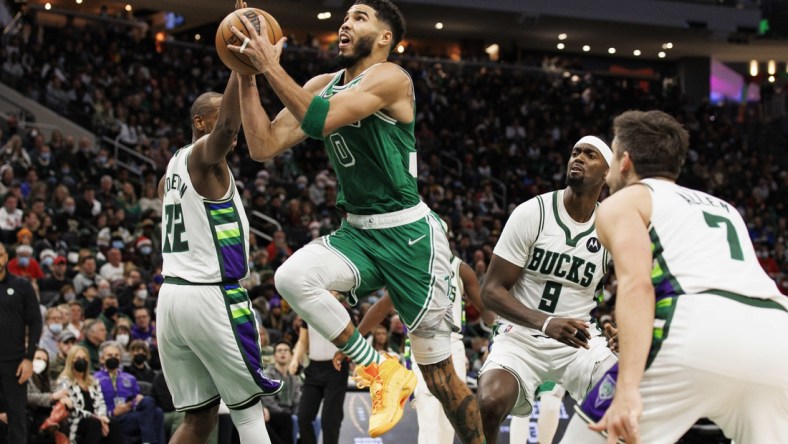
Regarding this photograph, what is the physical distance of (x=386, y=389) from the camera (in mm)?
5973

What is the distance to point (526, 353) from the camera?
7402 mm

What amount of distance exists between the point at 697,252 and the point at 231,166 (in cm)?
1778

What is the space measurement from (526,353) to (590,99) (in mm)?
26552

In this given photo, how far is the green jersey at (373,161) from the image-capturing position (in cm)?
612

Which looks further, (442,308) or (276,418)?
(276,418)

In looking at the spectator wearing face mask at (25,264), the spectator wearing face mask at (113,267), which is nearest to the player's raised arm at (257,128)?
the spectator wearing face mask at (25,264)

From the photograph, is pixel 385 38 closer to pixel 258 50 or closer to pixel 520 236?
pixel 258 50

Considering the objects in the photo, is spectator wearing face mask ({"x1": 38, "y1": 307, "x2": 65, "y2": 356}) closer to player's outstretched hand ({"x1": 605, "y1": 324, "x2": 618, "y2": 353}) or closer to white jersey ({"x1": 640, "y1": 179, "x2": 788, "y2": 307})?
player's outstretched hand ({"x1": 605, "y1": 324, "x2": 618, "y2": 353})

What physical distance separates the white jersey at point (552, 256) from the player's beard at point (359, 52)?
1.84 m

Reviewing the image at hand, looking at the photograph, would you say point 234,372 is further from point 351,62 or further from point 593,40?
point 593,40

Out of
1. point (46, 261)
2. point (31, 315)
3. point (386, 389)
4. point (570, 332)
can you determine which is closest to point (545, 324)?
point (570, 332)

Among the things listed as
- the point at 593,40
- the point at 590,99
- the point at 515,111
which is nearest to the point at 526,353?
the point at 515,111

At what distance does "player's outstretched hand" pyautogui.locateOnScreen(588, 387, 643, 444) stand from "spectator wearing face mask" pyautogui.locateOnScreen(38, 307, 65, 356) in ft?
30.3

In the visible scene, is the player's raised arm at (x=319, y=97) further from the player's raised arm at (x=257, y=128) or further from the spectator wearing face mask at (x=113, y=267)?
the spectator wearing face mask at (x=113, y=267)
